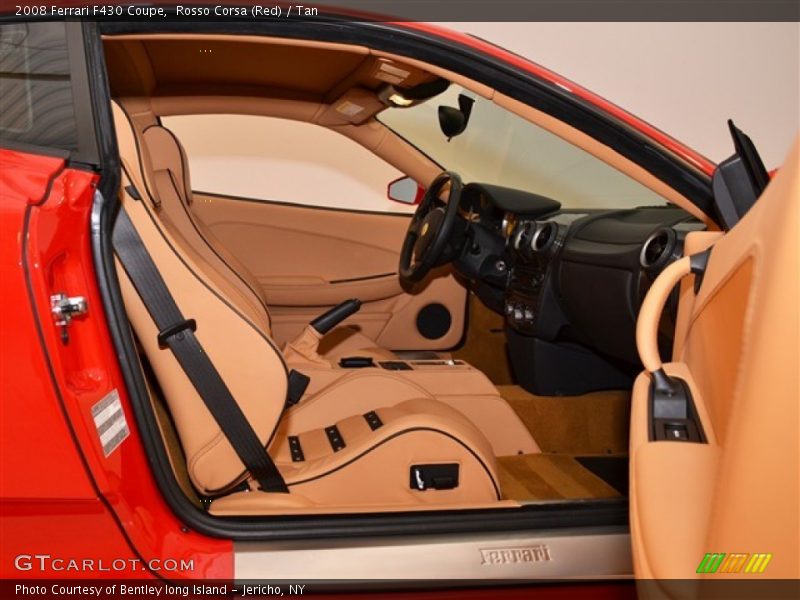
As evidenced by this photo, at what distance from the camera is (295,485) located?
1.54 meters

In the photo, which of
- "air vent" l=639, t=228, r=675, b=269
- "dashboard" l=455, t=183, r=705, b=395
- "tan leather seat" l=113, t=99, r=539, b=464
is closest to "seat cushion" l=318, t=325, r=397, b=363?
"tan leather seat" l=113, t=99, r=539, b=464

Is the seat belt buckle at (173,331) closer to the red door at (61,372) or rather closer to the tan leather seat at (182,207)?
the red door at (61,372)

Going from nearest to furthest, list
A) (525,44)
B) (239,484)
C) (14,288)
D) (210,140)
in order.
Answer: (14,288) < (239,484) < (210,140) < (525,44)

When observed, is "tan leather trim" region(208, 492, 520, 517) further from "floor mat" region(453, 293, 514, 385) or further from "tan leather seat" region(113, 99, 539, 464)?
"floor mat" region(453, 293, 514, 385)

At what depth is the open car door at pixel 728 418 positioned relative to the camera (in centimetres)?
88

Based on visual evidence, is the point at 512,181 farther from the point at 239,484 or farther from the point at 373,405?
the point at 239,484

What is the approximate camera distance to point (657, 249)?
1712mm

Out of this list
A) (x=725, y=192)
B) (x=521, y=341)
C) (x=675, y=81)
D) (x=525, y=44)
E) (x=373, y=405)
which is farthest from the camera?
(x=675, y=81)

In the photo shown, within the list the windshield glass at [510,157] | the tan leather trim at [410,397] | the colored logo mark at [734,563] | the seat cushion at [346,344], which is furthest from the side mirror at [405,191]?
the colored logo mark at [734,563]

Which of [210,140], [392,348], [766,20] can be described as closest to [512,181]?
[392,348]

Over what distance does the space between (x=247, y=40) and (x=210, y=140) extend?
2234 mm

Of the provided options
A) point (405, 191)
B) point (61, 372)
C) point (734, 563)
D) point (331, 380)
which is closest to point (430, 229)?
point (405, 191)

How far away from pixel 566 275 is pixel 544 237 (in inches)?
6.7

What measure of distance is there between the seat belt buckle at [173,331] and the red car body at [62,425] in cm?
12
